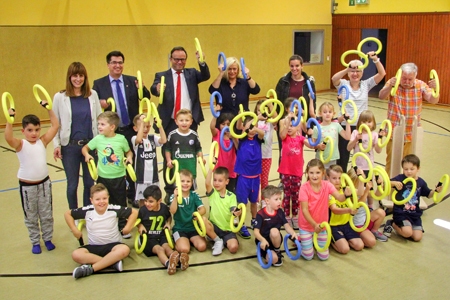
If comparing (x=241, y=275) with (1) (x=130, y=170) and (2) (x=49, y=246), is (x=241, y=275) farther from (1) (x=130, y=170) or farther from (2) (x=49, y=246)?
(2) (x=49, y=246)

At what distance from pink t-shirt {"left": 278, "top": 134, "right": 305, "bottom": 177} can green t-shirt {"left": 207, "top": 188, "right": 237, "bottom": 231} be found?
2.77 feet

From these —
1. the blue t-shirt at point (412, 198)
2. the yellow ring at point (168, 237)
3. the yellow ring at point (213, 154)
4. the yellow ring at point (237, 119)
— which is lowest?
the yellow ring at point (168, 237)

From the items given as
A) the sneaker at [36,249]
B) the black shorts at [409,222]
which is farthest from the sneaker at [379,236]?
the sneaker at [36,249]

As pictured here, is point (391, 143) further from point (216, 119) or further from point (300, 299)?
point (300, 299)

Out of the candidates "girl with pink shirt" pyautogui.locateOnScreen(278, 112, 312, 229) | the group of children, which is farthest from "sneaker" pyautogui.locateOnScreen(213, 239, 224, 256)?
"girl with pink shirt" pyautogui.locateOnScreen(278, 112, 312, 229)

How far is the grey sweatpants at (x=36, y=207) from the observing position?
5043 millimetres

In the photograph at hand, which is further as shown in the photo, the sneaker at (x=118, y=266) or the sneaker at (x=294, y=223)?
the sneaker at (x=294, y=223)

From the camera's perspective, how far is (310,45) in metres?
16.3

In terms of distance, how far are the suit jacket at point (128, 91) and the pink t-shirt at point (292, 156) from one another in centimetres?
182

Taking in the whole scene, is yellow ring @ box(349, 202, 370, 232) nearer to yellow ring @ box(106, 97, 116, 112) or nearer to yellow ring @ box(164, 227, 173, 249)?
yellow ring @ box(164, 227, 173, 249)

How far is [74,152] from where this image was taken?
5488mm

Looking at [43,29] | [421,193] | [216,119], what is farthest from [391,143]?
[43,29]

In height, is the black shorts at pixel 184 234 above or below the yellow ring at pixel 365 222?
below

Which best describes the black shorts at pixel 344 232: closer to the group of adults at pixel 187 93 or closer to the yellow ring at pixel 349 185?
the yellow ring at pixel 349 185
